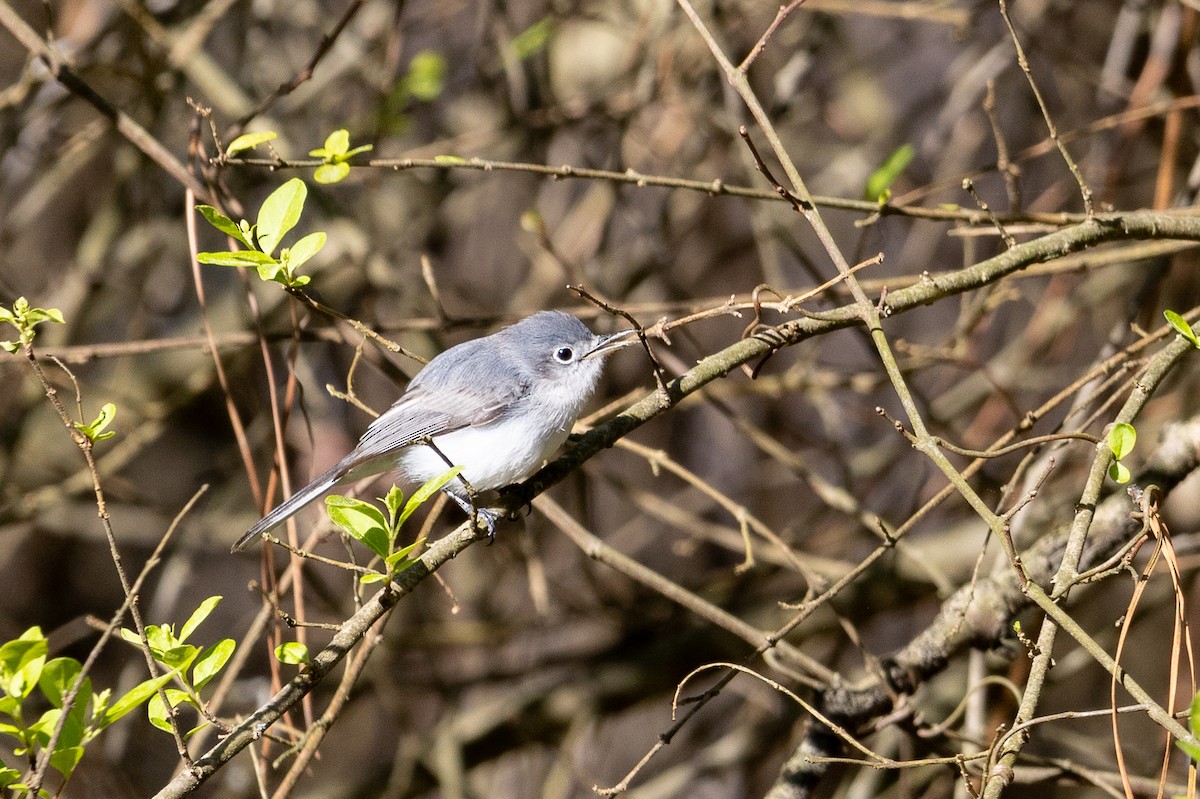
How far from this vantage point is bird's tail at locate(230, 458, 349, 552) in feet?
9.00

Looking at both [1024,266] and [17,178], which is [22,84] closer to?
[17,178]

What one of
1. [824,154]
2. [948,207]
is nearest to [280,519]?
[948,207]

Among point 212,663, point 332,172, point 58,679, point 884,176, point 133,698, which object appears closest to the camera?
point 133,698

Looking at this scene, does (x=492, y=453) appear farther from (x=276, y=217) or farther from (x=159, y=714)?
(x=159, y=714)

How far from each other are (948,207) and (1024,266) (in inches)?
12.3

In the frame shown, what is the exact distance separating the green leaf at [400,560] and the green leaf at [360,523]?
0.02 m

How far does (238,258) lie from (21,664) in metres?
0.78

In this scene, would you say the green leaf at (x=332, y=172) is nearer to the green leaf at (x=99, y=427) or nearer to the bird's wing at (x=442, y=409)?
the green leaf at (x=99, y=427)

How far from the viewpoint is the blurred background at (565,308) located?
396 cm

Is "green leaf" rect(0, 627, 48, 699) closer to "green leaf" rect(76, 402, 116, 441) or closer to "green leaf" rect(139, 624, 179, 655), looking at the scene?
"green leaf" rect(139, 624, 179, 655)

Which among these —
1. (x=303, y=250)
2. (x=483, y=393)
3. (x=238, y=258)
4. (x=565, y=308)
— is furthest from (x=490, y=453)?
(x=565, y=308)

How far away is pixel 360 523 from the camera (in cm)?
187

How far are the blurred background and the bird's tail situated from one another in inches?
7.9

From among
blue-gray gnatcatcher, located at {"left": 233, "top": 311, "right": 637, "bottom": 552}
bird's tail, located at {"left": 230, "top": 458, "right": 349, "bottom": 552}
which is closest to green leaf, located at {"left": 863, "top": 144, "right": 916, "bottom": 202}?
blue-gray gnatcatcher, located at {"left": 233, "top": 311, "right": 637, "bottom": 552}
